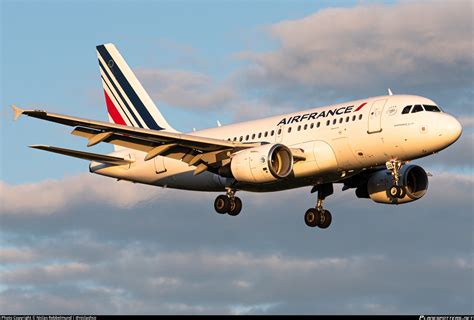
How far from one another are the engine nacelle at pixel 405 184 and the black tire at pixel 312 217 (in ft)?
9.92

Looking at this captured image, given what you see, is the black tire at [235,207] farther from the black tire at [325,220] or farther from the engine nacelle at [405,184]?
the engine nacelle at [405,184]

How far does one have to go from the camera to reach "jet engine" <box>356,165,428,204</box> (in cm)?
5788

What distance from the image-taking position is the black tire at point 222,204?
55.8m

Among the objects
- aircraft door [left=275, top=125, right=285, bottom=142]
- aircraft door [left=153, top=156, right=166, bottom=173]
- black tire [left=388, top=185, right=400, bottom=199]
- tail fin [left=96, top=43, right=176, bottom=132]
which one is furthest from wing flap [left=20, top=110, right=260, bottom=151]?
tail fin [left=96, top=43, right=176, bottom=132]

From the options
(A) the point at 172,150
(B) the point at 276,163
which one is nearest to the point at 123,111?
(A) the point at 172,150

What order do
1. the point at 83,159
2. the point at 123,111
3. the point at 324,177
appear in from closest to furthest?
the point at 324,177 < the point at 83,159 < the point at 123,111

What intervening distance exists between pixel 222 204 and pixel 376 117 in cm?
941

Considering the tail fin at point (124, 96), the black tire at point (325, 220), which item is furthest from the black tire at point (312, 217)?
the tail fin at point (124, 96)

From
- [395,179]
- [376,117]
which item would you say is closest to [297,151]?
[376,117]

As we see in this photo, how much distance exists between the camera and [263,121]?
56.5 meters

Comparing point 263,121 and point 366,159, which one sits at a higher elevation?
point 263,121

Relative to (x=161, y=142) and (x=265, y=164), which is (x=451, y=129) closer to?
(x=265, y=164)

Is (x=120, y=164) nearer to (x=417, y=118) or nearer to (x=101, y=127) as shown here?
(x=101, y=127)

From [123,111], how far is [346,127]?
59.9ft
